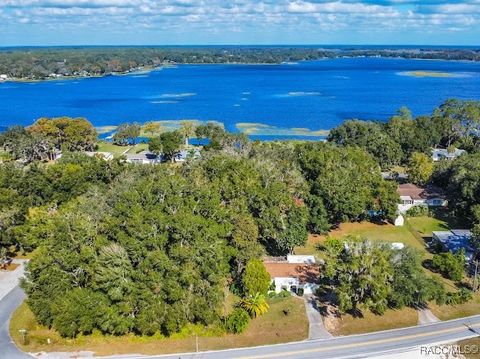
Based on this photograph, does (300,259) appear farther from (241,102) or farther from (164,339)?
(241,102)

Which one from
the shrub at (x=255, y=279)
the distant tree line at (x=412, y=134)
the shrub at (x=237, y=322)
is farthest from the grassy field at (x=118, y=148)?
the shrub at (x=237, y=322)

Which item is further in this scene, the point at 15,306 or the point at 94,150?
the point at 94,150

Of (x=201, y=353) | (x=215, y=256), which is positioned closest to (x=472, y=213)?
(x=215, y=256)

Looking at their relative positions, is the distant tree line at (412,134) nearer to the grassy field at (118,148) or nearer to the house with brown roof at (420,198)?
the house with brown roof at (420,198)

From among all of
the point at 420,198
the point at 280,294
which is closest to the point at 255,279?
the point at 280,294

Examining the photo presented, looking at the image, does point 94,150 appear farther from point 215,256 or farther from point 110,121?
point 215,256
